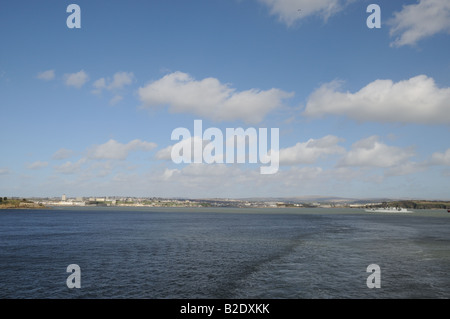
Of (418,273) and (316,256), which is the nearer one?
(418,273)

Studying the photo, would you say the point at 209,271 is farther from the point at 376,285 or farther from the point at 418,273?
the point at 418,273

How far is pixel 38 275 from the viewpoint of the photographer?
1467 inches

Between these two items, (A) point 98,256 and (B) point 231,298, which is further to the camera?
(A) point 98,256

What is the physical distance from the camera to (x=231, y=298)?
96.5 ft
